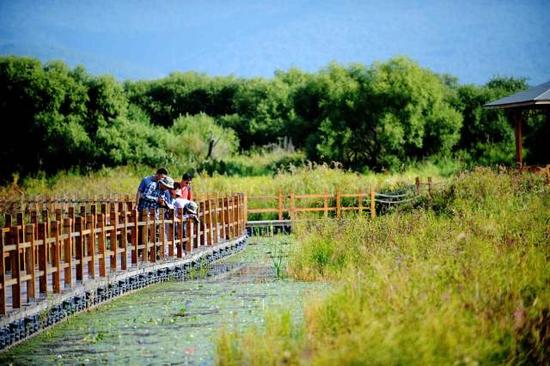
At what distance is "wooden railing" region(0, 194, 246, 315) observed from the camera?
42.2 feet

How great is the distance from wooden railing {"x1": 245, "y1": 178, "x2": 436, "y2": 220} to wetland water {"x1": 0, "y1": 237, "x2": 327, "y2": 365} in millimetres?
11966

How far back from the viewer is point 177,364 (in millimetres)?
10797

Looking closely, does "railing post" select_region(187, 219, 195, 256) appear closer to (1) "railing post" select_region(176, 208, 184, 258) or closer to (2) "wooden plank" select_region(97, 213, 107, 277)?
(1) "railing post" select_region(176, 208, 184, 258)

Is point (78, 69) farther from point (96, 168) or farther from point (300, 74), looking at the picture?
point (300, 74)

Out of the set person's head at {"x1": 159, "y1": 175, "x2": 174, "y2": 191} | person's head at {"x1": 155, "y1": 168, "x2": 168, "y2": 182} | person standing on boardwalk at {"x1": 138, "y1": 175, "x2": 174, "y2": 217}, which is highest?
person's head at {"x1": 155, "y1": 168, "x2": 168, "y2": 182}

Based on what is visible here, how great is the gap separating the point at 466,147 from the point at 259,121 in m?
A: 16.7

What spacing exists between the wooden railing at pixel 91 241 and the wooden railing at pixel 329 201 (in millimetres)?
4029

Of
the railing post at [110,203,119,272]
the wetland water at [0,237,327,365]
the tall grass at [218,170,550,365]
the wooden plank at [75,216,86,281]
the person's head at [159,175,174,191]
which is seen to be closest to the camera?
the tall grass at [218,170,550,365]

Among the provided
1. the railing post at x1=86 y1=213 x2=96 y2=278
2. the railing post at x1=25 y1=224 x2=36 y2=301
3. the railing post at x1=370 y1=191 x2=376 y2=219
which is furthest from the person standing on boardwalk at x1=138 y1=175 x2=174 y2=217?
the railing post at x1=370 y1=191 x2=376 y2=219

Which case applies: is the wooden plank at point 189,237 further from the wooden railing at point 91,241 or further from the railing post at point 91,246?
the railing post at point 91,246

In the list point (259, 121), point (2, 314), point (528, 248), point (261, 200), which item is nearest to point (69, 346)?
point (2, 314)

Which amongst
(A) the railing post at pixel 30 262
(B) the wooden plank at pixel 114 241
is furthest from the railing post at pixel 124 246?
(A) the railing post at pixel 30 262

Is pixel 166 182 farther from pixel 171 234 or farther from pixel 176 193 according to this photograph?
pixel 176 193

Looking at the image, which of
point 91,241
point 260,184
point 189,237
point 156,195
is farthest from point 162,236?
point 260,184
